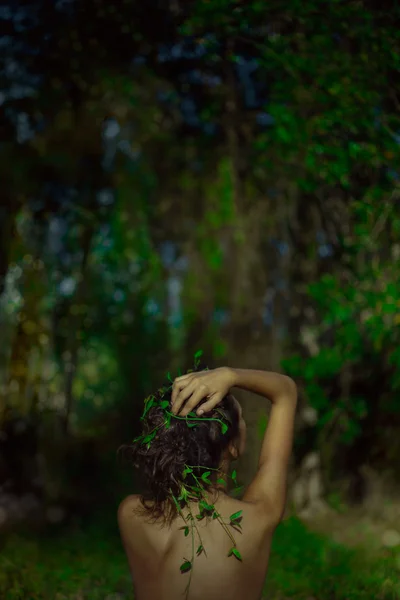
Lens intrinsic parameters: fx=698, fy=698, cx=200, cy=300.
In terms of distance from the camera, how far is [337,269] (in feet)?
26.2

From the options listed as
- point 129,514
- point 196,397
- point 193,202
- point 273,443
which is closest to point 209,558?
point 129,514

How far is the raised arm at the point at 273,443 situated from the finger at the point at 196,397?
0.14 metres

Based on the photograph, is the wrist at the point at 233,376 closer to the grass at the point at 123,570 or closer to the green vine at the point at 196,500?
the green vine at the point at 196,500

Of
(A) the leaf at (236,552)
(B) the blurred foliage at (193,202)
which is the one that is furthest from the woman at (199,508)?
(B) the blurred foliage at (193,202)

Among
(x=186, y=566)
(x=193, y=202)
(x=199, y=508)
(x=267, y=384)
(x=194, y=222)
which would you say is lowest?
(x=194, y=222)

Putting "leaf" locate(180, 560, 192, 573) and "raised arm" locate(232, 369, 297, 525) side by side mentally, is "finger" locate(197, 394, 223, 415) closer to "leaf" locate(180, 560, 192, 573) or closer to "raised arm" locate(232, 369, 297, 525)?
"raised arm" locate(232, 369, 297, 525)

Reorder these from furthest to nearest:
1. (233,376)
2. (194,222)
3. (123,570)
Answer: (194,222) → (123,570) → (233,376)

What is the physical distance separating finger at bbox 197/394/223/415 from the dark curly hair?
0.30 ft

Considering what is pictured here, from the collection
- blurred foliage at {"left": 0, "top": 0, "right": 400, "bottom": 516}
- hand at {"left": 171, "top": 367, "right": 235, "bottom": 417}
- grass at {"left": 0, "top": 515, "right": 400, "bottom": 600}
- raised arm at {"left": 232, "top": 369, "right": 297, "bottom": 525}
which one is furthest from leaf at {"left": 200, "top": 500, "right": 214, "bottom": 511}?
blurred foliage at {"left": 0, "top": 0, "right": 400, "bottom": 516}

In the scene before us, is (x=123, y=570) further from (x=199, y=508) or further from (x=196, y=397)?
(x=196, y=397)

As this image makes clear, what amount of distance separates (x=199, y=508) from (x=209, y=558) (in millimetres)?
155

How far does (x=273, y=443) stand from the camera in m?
2.37

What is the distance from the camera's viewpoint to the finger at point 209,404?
209 cm

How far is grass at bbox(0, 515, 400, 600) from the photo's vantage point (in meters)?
5.91
